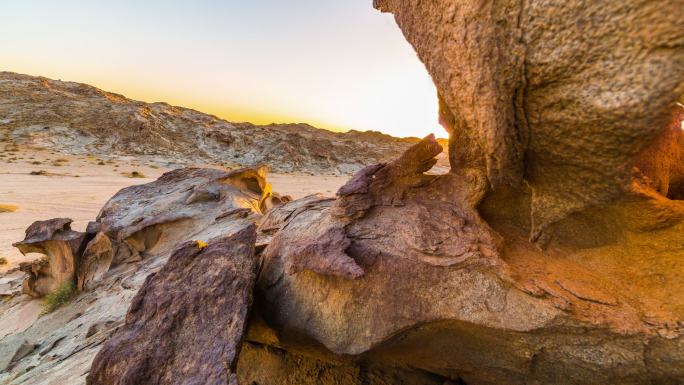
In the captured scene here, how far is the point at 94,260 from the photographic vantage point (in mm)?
5957

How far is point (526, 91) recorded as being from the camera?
214 cm

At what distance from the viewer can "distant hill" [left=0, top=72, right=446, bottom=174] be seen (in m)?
31.1

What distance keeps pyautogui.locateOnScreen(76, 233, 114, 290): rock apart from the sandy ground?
3.41m

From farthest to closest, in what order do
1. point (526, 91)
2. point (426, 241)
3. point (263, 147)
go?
point (263, 147)
point (426, 241)
point (526, 91)

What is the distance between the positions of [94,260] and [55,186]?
46.9ft

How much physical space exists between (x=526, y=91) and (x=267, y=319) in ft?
9.56

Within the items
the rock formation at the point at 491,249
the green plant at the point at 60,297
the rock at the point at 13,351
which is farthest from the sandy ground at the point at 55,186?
the rock formation at the point at 491,249

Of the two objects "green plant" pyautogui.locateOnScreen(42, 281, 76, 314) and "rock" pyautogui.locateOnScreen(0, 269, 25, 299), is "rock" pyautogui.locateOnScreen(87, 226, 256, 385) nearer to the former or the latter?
"green plant" pyautogui.locateOnScreen(42, 281, 76, 314)

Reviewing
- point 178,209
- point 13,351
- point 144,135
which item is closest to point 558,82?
point 13,351

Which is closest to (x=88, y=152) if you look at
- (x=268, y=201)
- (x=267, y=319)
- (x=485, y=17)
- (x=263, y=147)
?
(x=263, y=147)

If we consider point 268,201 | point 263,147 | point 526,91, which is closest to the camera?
point 526,91

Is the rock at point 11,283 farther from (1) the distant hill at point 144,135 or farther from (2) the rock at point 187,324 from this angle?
(1) the distant hill at point 144,135

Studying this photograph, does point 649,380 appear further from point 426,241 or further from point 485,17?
point 485,17

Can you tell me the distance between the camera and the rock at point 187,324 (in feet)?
8.26
